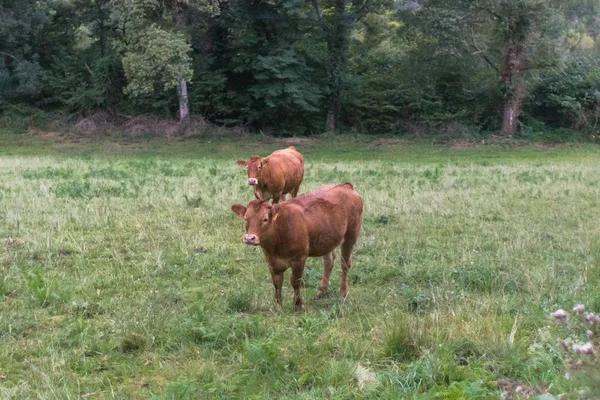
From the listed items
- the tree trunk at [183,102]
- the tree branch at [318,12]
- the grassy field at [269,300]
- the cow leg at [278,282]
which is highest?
the tree branch at [318,12]

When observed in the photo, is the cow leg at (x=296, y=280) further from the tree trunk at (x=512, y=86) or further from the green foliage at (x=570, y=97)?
the green foliage at (x=570, y=97)

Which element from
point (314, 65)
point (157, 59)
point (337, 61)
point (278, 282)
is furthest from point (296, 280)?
point (314, 65)

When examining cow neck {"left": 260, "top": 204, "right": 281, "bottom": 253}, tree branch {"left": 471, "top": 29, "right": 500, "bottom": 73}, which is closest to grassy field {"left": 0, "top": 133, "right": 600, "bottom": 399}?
cow neck {"left": 260, "top": 204, "right": 281, "bottom": 253}

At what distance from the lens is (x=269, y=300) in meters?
5.94

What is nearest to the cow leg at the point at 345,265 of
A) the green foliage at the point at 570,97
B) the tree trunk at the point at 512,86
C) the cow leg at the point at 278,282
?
the cow leg at the point at 278,282

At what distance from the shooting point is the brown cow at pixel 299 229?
5.54m

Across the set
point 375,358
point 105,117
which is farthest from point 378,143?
point 375,358

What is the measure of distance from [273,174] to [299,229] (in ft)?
18.4

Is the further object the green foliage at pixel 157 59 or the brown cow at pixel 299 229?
the green foliage at pixel 157 59

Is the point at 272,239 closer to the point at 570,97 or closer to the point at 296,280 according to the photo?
the point at 296,280

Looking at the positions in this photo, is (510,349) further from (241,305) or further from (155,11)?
(155,11)

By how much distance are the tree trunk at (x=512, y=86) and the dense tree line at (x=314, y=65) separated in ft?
0.24

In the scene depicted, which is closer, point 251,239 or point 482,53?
point 251,239

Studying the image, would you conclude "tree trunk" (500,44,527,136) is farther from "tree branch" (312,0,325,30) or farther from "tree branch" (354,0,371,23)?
"tree branch" (312,0,325,30)
